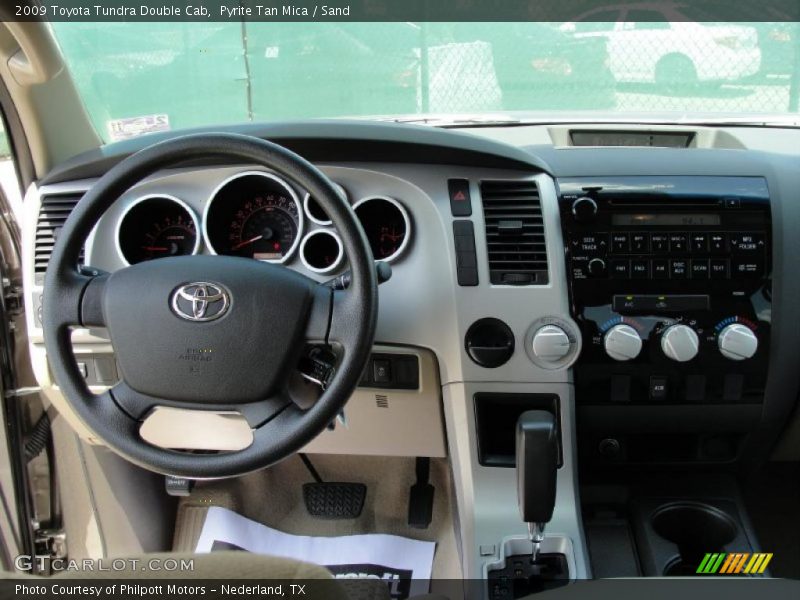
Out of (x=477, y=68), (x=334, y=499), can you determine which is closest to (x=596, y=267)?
(x=477, y=68)

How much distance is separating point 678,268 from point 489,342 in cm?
48

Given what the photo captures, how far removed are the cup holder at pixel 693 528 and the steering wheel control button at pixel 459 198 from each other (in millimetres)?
1012

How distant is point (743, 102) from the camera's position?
2240mm

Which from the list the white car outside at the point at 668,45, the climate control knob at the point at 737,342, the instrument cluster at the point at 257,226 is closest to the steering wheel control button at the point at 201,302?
the instrument cluster at the point at 257,226

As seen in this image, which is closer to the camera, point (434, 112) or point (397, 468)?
point (434, 112)

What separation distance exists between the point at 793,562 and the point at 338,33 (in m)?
2.38

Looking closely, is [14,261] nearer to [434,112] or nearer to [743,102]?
[434,112]

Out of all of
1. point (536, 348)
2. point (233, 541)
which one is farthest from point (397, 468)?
point (536, 348)

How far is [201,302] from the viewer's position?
4.28 feet

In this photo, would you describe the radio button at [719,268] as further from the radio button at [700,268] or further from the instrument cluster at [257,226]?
the instrument cluster at [257,226]

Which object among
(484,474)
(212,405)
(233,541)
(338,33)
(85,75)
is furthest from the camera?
(338,33)

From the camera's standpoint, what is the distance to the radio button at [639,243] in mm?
1667

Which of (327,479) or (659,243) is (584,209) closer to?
(659,243)

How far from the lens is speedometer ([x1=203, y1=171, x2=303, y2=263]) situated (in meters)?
1.68
